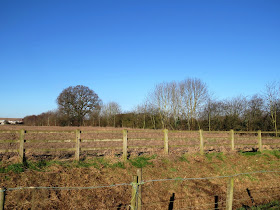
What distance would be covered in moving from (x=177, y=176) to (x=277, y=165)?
663 centimetres

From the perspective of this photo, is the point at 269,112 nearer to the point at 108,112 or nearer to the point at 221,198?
the point at 221,198

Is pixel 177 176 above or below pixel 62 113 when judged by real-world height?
below

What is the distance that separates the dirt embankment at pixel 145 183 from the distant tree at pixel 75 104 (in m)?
44.9

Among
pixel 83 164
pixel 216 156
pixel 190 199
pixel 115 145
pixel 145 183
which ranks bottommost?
pixel 190 199

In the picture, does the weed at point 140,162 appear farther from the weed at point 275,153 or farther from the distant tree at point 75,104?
the distant tree at point 75,104

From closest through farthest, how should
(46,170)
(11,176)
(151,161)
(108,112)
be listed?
1. (11,176)
2. (46,170)
3. (151,161)
4. (108,112)

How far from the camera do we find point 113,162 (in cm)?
973

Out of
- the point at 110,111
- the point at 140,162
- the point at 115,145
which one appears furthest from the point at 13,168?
the point at 110,111

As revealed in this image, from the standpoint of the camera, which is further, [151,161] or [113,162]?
[151,161]

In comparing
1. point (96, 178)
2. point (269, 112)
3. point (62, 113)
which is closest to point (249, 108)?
point (269, 112)

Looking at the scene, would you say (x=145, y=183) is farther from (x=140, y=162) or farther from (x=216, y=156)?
(x=216, y=156)

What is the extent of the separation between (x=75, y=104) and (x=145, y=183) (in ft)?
158

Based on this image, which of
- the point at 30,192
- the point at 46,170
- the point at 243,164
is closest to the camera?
the point at 30,192

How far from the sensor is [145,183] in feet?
28.5
